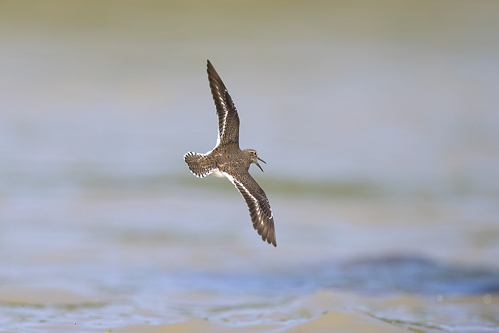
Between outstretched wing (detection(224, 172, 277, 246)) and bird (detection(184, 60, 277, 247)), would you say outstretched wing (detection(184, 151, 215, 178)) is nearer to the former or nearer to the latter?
bird (detection(184, 60, 277, 247))

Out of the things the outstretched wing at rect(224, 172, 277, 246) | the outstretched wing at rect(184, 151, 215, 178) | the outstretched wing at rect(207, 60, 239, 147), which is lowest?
the outstretched wing at rect(224, 172, 277, 246)

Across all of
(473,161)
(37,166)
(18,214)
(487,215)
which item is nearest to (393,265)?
(487,215)

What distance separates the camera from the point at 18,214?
397 inches

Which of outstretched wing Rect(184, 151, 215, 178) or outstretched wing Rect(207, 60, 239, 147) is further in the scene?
outstretched wing Rect(207, 60, 239, 147)

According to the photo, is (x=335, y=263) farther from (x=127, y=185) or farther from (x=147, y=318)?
(x=127, y=185)

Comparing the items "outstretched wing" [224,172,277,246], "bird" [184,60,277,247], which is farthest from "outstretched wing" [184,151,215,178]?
"outstretched wing" [224,172,277,246]

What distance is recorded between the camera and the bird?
6.15m

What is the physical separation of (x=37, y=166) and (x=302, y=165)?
13.5ft

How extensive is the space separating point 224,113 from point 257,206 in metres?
0.83

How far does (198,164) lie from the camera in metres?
6.10

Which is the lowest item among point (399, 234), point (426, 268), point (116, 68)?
point (426, 268)

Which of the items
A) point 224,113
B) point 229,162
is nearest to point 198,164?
point 229,162

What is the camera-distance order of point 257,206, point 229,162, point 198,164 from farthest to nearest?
point 229,162, point 257,206, point 198,164

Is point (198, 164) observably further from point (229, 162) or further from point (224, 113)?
point (224, 113)
